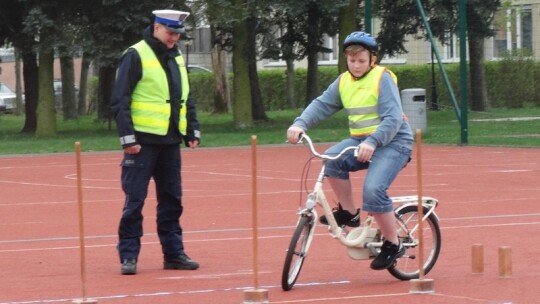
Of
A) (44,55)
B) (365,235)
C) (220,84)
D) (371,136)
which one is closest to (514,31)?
(220,84)

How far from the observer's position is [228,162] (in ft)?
79.7

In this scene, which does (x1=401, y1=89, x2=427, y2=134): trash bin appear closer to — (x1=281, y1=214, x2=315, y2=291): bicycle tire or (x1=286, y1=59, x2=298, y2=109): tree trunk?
(x1=286, y1=59, x2=298, y2=109): tree trunk

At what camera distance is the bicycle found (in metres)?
9.22

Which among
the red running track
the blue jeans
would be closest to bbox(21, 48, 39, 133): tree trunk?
the red running track

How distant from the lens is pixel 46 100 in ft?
116

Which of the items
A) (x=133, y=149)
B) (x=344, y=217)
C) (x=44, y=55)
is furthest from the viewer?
(x=44, y=55)

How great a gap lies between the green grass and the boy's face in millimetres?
17761

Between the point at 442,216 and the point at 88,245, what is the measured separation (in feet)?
13.3

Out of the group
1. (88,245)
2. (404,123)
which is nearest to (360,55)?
(404,123)

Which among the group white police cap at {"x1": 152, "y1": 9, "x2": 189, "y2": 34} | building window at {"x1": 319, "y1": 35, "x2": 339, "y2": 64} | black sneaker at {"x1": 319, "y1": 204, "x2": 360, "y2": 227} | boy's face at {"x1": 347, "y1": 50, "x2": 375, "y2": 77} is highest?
building window at {"x1": 319, "y1": 35, "x2": 339, "y2": 64}

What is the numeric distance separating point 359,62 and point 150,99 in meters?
1.92

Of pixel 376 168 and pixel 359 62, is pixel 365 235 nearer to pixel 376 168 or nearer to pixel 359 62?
pixel 376 168

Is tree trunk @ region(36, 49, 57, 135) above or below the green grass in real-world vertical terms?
above

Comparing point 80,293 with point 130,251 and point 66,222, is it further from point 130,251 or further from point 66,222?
point 66,222
